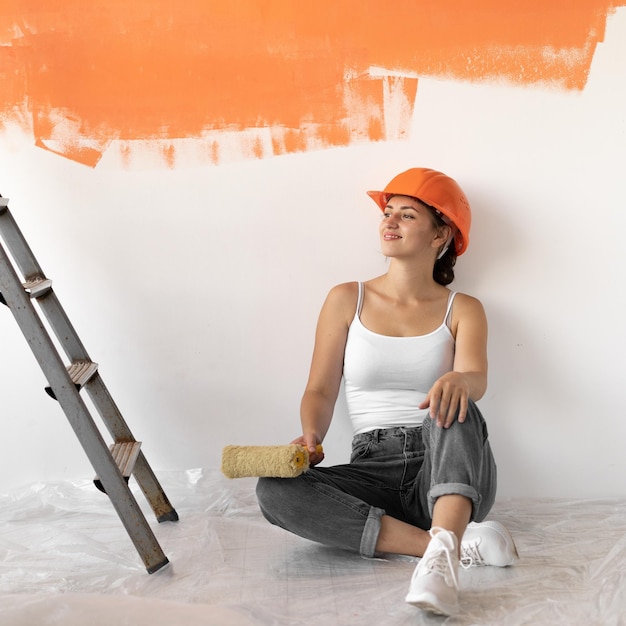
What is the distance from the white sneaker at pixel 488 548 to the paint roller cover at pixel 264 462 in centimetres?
41

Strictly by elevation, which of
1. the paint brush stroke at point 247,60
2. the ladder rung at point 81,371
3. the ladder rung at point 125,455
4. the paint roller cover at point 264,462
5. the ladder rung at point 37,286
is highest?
the paint brush stroke at point 247,60

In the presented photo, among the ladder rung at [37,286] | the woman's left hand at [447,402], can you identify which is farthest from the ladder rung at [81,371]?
the woman's left hand at [447,402]

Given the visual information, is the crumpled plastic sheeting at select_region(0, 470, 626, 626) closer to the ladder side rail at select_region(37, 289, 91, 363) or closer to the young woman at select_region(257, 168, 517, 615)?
the young woman at select_region(257, 168, 517, 615)

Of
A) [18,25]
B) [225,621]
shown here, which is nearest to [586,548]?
[225,621]

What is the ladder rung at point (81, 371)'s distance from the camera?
185 centimetres

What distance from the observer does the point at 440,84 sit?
219 cm

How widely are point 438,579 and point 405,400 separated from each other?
65cm

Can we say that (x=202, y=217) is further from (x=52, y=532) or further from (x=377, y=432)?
(x=52, y=532)

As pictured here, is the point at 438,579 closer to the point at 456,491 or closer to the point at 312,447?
the point at 456,491

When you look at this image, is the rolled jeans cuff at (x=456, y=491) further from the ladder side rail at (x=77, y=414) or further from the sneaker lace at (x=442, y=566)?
the ladder side rail at (x=77, y=414)

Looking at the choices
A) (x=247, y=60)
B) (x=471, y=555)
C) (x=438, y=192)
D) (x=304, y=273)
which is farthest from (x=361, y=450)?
(x=247, y=60)

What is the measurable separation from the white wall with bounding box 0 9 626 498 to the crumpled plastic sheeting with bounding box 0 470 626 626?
0.14 metres

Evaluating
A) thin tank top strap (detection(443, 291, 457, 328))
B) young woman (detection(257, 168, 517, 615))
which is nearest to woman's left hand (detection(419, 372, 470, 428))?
young woman (detection(257, 168, 517, 615))

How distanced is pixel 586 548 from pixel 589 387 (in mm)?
543
